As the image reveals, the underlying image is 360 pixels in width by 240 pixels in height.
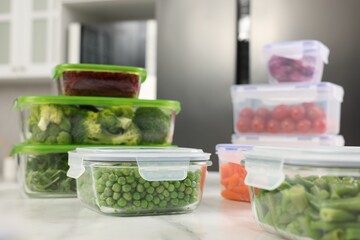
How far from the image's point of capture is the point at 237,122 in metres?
1.79

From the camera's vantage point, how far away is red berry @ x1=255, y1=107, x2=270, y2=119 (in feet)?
5.68

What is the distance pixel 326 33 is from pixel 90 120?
1346mm

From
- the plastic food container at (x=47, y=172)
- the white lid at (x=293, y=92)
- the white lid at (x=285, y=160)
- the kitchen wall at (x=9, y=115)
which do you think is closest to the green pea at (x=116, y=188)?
the white lid at (x=285, y=160)

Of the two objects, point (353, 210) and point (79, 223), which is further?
point (79, 223)

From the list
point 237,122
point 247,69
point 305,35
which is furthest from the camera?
point 247,69

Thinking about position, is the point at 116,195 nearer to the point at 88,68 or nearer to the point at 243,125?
the point at 88,68

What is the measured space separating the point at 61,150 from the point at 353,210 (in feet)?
2.39

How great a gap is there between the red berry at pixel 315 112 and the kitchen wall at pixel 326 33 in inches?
18.4

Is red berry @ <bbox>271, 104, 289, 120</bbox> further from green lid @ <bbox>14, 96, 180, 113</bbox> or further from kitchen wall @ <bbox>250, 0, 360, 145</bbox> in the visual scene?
green lid @ <bbox>14, 96, 180, 113</bbox>

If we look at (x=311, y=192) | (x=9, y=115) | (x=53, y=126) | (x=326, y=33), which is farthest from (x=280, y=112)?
(x=9, y=115)

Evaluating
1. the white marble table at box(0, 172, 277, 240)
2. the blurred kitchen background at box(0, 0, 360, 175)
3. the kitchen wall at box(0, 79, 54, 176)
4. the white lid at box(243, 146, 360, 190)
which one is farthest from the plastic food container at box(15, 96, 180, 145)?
the kitchen wall at box(0, 79, 54, 176)

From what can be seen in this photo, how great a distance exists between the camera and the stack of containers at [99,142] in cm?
86

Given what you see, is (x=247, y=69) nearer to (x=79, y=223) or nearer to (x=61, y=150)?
(x=61, y=150)

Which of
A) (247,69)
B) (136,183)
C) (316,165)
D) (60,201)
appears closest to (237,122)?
(247,69)
